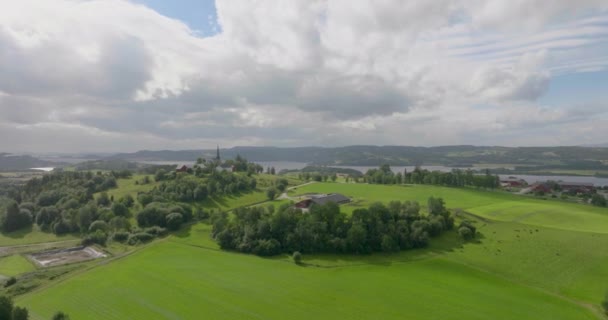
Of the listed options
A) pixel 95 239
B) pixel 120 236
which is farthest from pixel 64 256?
pixel 120 236

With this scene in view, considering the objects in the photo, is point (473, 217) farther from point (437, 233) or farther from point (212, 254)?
point (212, 254)

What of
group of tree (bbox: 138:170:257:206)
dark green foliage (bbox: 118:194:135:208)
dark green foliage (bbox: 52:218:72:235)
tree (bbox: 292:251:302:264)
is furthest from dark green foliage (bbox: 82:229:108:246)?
tree (bbox: 292:251:302:264)

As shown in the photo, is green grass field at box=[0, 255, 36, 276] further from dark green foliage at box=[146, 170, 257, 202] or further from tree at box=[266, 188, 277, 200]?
tree at box=[266, 188, 277, 200]

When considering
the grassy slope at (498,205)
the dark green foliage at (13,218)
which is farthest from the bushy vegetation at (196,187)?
the dark green foliage at (13,218)

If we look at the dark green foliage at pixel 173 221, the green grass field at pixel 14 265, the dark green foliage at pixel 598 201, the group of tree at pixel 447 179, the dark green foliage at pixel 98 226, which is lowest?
the green grass field at pixel 14 265

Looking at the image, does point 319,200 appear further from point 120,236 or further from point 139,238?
point 120,236

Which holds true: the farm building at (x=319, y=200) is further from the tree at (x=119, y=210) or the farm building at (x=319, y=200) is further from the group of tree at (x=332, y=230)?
the tree at (x=119, y=210)
